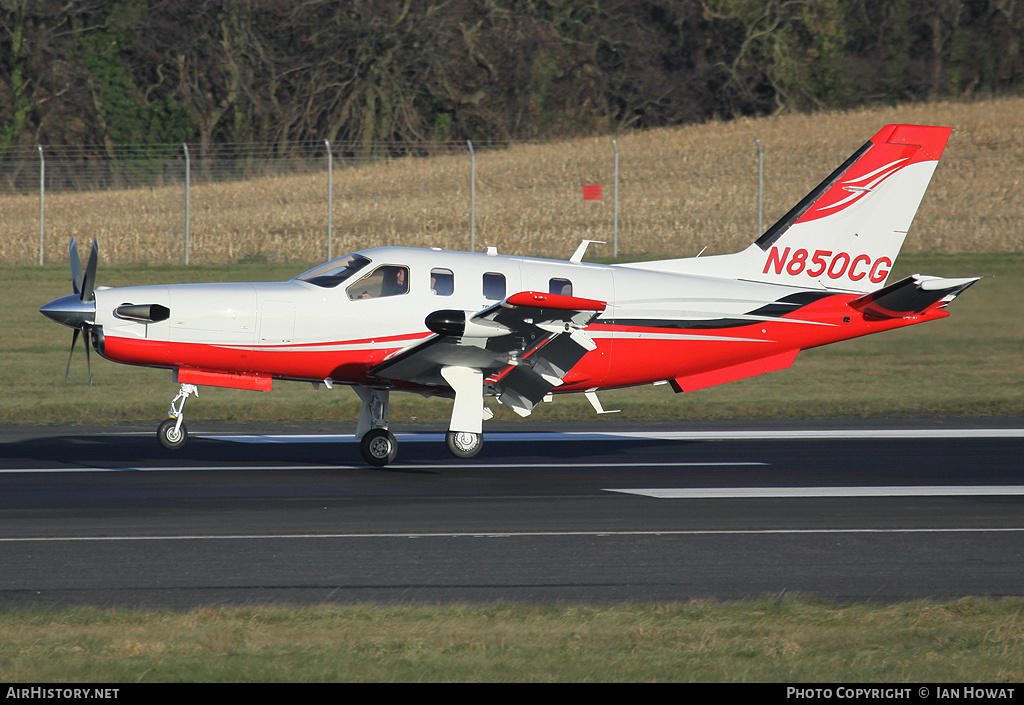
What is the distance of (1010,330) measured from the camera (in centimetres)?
2302

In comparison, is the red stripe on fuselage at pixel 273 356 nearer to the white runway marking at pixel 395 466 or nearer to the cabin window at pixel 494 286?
the cabin window at pixel 494 286

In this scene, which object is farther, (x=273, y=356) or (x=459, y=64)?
(x=459, y=64)

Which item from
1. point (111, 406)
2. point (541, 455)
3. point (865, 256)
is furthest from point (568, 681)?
point (111, 406)

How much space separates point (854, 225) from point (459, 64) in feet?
148

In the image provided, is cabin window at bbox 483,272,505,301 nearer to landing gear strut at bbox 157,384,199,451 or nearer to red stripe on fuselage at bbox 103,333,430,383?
red stripe on fuselage at bbox 103,333,430,383

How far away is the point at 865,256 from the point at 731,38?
52.6m

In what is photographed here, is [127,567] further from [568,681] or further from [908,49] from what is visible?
[908,49]

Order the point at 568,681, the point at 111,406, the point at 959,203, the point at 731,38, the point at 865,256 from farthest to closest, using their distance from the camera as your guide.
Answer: the point at 731,38
the point at 959,203
the point at 111,406
the point at 865,256
the point at 568,681

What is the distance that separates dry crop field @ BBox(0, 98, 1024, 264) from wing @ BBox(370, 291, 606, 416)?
20.1 metres

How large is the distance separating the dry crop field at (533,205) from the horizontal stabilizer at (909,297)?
1887 cm

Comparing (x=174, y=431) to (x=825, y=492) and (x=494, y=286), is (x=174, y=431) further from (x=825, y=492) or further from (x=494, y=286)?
(x=825, y=492)

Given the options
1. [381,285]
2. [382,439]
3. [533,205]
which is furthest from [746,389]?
[533,205]

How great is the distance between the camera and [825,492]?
519 inches

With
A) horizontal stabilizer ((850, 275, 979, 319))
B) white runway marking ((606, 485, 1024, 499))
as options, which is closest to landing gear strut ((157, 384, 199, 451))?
white runway marking ((606, 485, 1024, 499))
